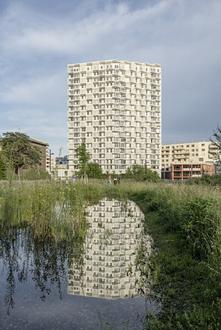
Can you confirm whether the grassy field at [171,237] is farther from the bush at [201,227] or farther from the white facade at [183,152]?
the white facade at [183,152]

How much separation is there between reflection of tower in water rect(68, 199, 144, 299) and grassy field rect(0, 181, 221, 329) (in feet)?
1.41

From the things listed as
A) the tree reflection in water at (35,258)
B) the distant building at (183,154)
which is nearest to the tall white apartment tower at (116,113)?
the distant building at (183,154)

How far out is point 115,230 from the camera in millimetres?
11570

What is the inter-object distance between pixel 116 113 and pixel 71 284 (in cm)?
9883

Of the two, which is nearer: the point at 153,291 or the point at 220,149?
the point at 153,291

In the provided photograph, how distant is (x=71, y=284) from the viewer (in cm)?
609

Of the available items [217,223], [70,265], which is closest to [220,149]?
[217,223]

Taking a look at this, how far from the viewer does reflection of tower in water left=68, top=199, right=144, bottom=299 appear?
5.84m

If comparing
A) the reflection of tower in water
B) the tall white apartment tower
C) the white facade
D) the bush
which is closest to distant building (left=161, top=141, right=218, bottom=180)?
the white facade

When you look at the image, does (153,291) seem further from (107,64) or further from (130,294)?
(107,64)

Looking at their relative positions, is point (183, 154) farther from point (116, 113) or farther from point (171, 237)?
Result: point (171, 237)

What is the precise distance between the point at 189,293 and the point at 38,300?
2214 mm

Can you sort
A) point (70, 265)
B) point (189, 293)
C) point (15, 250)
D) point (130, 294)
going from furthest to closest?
point (15, 250), point (70, 265), point (130, 294), point (189, 293)

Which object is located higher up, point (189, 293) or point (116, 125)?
point (116, 125)
